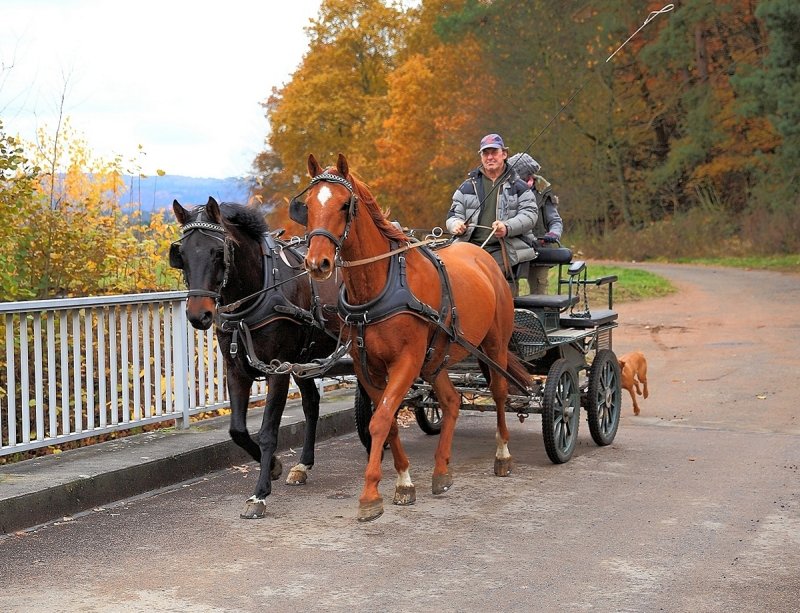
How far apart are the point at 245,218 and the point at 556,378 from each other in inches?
108

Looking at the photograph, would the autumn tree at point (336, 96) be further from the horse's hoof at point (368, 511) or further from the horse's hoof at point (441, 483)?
the horse's hoof at point (368, 511)

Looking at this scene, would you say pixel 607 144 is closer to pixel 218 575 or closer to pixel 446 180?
pixel 446 180

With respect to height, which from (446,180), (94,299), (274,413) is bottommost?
(274,413)

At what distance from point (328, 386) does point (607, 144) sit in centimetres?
3392

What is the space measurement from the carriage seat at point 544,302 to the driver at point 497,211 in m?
0.23

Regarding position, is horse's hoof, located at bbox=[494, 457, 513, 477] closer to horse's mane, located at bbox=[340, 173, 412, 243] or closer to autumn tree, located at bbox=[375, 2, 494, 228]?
horse's mane, located at bbox=[340, 173, 412, 243]

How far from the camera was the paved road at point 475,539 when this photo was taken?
17.9 ft

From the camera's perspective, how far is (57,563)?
613cm

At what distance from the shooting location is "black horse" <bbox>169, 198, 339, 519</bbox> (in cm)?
722

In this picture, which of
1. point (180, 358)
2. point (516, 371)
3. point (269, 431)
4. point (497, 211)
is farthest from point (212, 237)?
point (497, 211)

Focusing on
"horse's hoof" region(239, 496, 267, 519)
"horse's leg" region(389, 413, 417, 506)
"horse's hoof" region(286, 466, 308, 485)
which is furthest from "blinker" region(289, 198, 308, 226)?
"horse's hoof" region(286, 466, 308, 485)

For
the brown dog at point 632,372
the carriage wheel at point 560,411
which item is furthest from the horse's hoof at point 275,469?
the brown dog at point 632,372

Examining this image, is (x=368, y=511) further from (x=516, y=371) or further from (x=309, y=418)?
(x=516, y=371)

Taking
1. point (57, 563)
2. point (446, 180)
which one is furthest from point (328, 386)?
point (446, 180)
